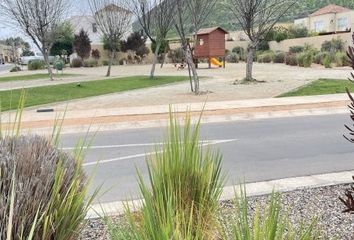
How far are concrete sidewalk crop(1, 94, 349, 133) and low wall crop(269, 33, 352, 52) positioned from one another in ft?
88.0

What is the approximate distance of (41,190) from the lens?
2385mm

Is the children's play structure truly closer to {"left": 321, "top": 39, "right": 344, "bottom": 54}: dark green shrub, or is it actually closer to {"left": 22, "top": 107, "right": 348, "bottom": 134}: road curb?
{"left": 321, "top": 39, "right": 344, "bottom": 54}: dark green shrub

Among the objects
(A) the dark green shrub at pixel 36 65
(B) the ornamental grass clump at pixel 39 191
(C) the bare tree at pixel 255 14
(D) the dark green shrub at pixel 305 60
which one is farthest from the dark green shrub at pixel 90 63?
(B) the ornamental grass clump at pixel 39 191

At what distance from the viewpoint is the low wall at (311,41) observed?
39666mm

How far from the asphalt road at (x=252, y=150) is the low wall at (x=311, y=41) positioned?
98.4 feet

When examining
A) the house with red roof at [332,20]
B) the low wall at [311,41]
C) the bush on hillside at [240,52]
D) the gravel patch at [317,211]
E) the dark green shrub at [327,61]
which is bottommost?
the gravel patch at [317,211]

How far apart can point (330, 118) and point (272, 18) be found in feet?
37.2

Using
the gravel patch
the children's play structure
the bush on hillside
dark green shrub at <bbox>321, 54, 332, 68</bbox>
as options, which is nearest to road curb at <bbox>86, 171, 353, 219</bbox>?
the gravel patch

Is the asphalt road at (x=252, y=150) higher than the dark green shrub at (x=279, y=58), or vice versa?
the dark green shrub at (x=279, y=58)

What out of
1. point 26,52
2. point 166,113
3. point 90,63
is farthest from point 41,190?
point 26,52

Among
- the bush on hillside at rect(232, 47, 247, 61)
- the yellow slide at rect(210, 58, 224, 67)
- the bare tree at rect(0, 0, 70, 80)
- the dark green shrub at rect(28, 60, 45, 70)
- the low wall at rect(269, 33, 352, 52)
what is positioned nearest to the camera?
the bare tree at rect(0, 0, 70, 80)

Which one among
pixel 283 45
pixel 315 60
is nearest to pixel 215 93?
pixel 315 60

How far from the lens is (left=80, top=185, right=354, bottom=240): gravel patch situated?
3484 millimetres

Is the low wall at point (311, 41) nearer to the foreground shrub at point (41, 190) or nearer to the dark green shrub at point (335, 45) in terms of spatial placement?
the dark green shrub at point (335, 45)
